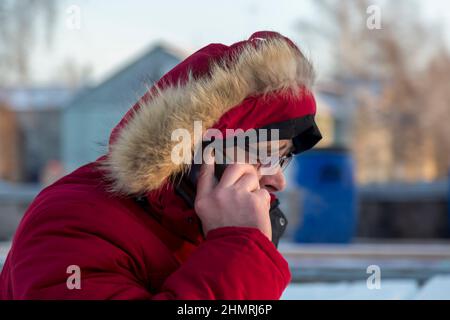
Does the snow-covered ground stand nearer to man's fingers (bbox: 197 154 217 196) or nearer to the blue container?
man's fingers (bbox: 197 154 217 196)

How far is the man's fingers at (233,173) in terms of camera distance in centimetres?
152

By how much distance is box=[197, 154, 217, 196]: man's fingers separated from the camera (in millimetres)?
1544

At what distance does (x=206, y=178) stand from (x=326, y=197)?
6.94m

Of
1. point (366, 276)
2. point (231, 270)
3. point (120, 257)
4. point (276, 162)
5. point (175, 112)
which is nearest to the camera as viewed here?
point (231, 270)

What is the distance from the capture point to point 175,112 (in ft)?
5.32

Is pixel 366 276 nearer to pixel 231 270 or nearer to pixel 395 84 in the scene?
pixel 231 270

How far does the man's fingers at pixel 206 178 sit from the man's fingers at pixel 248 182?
0.20 feet

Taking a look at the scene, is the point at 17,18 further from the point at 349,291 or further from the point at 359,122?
the point at 349,291

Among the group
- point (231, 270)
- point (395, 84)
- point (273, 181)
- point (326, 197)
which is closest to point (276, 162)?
point (273, 181)

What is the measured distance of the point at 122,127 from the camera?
1.71 m

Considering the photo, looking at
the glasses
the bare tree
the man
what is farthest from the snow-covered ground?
the bare tree

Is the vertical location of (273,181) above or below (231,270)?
above

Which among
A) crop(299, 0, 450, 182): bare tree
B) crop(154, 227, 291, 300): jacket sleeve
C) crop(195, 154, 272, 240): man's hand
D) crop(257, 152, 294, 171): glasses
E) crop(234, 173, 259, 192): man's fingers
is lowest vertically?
crop(154, 227, 291, 300): jacket sleeve
